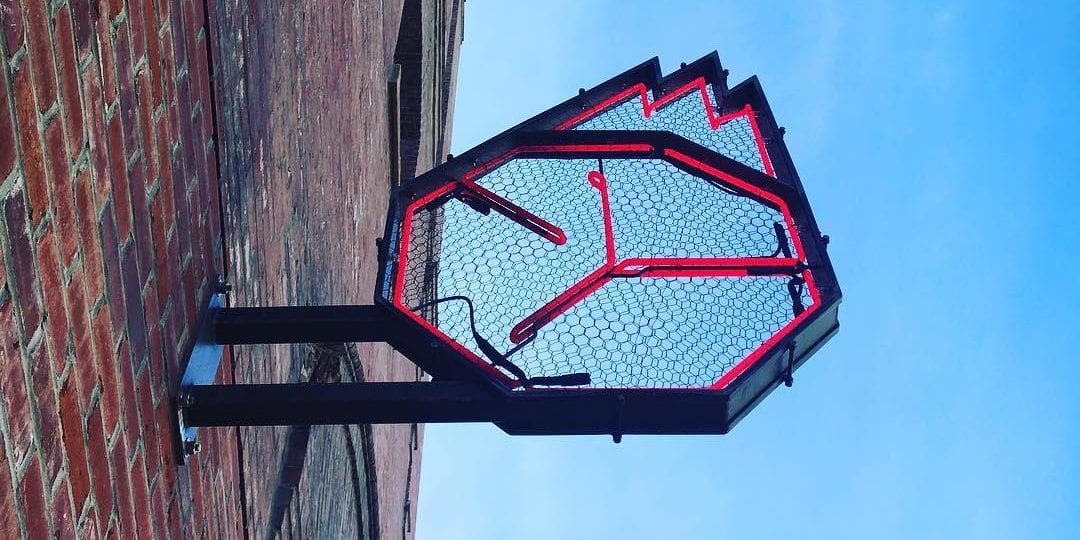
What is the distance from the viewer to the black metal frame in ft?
8.60

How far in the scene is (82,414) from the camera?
6.36 feet

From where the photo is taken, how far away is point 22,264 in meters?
1.65

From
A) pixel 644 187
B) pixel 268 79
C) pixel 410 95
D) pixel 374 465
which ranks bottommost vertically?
pixel 374 465

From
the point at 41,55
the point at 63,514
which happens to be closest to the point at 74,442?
the point at 63,514

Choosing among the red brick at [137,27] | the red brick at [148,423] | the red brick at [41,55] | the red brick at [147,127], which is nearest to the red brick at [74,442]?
the red brick at [148,423]

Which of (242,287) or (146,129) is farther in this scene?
(242,287)

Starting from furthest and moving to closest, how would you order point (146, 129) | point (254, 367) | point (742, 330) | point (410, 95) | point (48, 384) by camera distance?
point (410, 95) → point (254, 367) → point (742, 330) → point (146, 129) → point (48, 384)

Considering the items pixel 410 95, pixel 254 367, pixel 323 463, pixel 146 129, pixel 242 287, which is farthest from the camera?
pixel 410 95

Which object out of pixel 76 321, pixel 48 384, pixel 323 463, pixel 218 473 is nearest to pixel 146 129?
pixel 76 321

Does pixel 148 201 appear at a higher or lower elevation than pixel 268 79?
lower

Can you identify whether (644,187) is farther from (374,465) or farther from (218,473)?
(374,465)

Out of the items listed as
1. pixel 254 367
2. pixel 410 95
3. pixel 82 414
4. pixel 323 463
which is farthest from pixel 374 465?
pixel 82 414

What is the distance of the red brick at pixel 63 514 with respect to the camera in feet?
5.97

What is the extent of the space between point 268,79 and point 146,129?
1.42m
